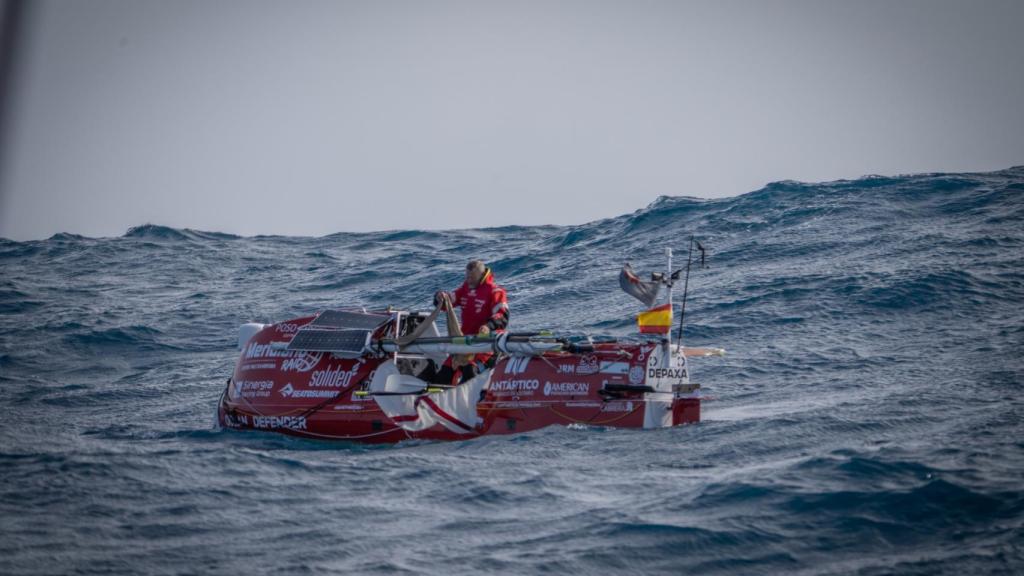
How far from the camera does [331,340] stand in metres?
11.4

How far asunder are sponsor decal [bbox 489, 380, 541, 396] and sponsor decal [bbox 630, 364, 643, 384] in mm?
1038

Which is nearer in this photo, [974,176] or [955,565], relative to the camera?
[955,565]

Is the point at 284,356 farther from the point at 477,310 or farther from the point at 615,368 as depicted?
the point at 615,368

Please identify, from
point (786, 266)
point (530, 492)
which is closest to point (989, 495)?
point (530, 492)

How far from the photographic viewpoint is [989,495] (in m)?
6.67

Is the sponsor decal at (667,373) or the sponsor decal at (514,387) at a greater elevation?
the sponsor decal at (667,373)

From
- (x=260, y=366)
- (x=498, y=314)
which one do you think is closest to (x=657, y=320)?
(x=498, y=314)

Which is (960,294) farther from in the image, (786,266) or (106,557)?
(106,557)

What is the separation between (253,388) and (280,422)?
0.73 metres

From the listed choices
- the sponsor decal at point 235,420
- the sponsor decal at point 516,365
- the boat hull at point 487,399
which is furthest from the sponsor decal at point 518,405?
the sponsor decal at point 235,420

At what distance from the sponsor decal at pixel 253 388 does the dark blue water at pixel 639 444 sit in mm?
722

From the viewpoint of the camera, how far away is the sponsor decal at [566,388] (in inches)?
399

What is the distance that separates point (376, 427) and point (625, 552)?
4797mm

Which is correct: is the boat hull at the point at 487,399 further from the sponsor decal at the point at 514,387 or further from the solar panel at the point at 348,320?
the solar panel at the point at 348,320
